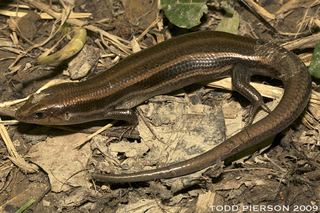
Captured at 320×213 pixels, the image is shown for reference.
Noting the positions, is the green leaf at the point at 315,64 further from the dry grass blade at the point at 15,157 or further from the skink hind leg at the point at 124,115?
the dry grass blade at the point at 15,157

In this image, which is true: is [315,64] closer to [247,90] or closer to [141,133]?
[247,90]

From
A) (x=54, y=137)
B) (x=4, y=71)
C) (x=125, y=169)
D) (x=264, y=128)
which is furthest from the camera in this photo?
(x=4, y=71)

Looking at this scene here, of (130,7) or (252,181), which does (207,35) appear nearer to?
(130,7)

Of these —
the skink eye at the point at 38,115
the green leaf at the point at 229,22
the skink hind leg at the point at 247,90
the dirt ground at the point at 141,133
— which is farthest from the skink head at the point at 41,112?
the green leaf at the point at 229,22

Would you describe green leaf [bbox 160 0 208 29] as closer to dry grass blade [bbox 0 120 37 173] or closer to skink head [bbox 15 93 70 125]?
skink head [bbox 15 93 70 125]

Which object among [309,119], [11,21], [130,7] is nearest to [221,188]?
[309,119]
